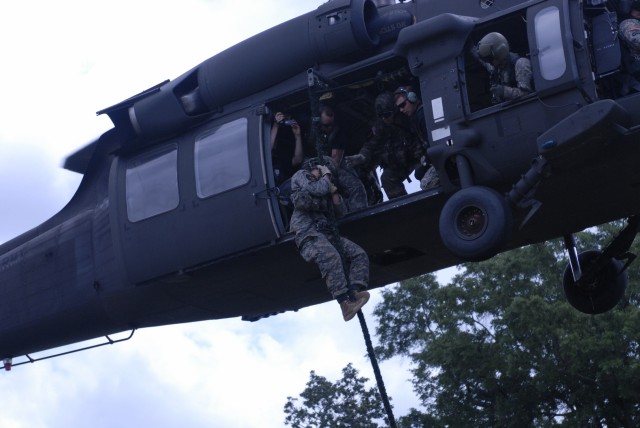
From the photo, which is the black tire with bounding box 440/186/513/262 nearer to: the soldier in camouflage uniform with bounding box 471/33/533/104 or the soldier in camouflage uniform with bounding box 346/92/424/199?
the soldier in camouflage uniform with bounding box 471/33/533/104

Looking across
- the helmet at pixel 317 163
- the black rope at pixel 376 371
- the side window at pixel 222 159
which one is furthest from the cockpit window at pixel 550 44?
the side window at pixel 222 159

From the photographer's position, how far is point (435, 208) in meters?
8.88

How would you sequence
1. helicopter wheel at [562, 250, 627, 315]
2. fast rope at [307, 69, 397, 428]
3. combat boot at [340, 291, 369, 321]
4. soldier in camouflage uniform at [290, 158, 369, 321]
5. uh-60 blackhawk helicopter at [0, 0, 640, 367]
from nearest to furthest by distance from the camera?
uh-60 blackhawk helicopter at [0, 0, 640, 367] → fast rope at [307, 69, 397, 428] → combat boot at [340, 291, 369, 321] → soldier in camouflage uniform at [290, 158, 369, 321] → helicopter wheel at [562, 250, 627, 315]

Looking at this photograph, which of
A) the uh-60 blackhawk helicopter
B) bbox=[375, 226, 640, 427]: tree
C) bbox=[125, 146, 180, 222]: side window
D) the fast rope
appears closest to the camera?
the uh-60 blackhawk helicopter

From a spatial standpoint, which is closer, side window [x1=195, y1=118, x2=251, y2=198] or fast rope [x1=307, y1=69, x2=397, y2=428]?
fast rope [x1=307, y1=69, x2=397, y2=428]

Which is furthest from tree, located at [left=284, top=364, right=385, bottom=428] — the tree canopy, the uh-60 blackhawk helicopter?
the uh-60 blackhawk helicopter

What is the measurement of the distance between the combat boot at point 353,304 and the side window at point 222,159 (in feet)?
4.83

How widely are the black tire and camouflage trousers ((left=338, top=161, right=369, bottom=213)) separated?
1495 mm

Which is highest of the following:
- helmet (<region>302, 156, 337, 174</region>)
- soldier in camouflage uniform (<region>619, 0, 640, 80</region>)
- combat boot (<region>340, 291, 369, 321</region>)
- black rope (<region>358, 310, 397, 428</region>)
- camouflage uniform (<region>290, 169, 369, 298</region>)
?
helmet (<region>302, 156, 337, 174</region>)

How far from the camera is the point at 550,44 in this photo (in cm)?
816

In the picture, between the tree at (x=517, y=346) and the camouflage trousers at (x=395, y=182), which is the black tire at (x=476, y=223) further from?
the tree at (x=517, y=346)

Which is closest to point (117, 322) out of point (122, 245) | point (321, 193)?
point (122, 245)

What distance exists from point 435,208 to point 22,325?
17.7ft

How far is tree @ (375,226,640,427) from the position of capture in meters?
23.7
